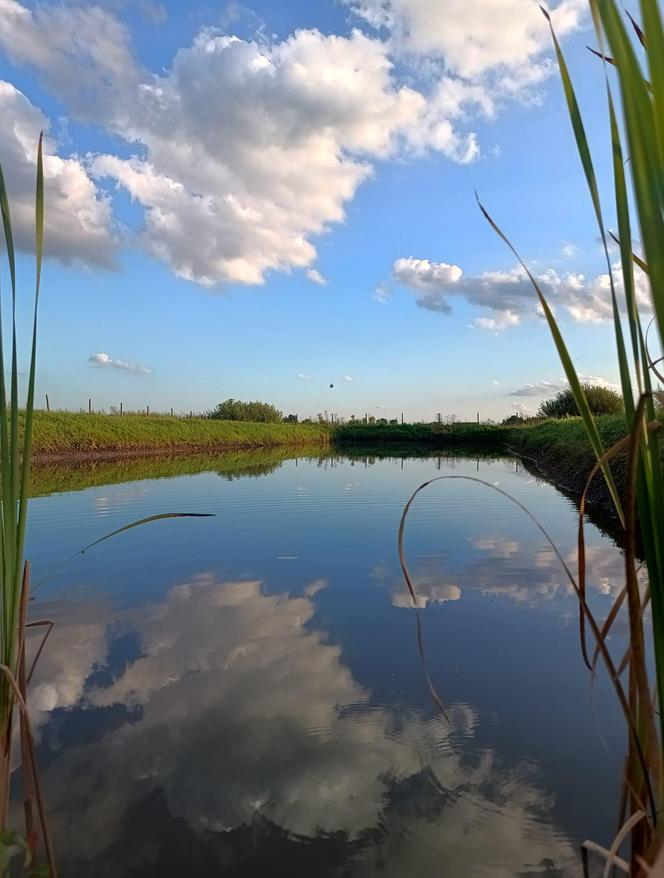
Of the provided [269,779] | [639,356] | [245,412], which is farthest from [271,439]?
[639,356]

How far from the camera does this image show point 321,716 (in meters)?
2.36

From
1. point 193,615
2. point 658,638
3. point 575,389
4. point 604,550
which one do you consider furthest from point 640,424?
→ point 604,550

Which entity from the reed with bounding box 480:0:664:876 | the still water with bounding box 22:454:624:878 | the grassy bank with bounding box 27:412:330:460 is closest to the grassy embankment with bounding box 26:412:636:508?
the grassy bank with bounding box 27:412:330:460

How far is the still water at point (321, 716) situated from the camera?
65.4 inches

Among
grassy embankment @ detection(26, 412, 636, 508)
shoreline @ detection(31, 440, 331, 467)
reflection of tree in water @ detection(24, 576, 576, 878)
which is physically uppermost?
A: grassy embankment @ detection(26, 412, 636, 508)

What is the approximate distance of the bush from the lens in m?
39.3

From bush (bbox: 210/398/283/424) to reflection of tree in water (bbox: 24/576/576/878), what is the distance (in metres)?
36.0

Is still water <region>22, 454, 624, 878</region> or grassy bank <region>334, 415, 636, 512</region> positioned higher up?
grassy bank <region>334, 415, 636, 512</region>

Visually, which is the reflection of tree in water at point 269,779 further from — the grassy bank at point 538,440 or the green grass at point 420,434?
the green grass at point 420,434

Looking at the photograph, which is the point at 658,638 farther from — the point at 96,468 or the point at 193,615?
the point at 96,468

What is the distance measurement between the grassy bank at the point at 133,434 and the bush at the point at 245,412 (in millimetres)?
5362

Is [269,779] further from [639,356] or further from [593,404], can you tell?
[593,404]

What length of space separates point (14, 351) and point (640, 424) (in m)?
0.99

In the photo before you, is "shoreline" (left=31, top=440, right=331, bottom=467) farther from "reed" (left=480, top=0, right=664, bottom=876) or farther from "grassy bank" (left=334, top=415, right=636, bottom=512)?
"reed" (left=480, top=0, right=664, bottom=876)
